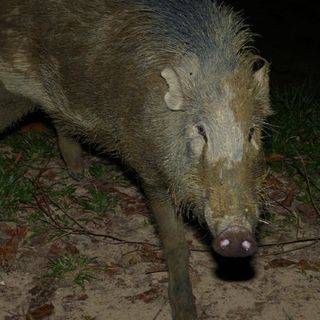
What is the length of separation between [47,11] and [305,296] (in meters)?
2.22

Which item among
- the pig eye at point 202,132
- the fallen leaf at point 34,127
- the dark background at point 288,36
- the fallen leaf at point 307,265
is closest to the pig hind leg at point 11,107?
the fallen leaf at point 34,127

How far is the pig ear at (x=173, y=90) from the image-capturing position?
3.32m

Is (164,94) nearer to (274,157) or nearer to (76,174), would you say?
(76,174)

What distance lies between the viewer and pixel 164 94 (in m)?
3.47

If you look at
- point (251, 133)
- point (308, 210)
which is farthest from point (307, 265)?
point (251, 133)

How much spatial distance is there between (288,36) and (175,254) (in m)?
5.21

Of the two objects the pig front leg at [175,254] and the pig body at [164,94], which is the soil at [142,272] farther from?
the pig body at [164,94]

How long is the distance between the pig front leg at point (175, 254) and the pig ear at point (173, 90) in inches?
23.9

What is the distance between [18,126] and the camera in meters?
5.78

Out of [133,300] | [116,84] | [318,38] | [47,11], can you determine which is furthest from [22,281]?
[318,38]

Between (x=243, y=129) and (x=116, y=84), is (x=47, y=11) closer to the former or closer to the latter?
(x=116, y=84)

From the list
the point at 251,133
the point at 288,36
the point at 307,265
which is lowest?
the point at 288,36

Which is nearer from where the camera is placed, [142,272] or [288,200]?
[142,272]

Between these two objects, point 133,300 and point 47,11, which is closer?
point 133,300
